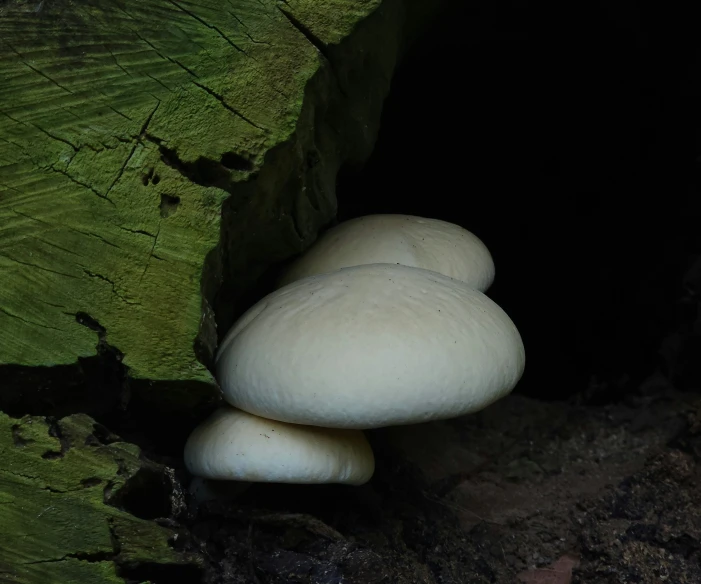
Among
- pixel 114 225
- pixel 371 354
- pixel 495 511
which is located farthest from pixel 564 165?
pixel 114 225

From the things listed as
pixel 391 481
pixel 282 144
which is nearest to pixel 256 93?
pixel 282 144

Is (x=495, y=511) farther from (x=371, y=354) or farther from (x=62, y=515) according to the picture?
(x=62, y=515)

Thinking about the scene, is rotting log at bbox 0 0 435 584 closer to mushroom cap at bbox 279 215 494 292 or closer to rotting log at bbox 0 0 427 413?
rotting log at bbox 0 0 427 413

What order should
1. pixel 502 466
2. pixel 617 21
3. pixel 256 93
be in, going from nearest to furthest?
pixel 256 93 < pixel 502 466 < pixel 617 21

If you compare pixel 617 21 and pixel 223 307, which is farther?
pixel 617 21

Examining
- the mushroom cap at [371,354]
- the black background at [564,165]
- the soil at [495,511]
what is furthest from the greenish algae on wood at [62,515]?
the black background at [564,165]

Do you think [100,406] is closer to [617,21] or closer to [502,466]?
[502,466]

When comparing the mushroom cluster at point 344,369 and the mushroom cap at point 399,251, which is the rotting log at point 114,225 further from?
the mushroom cap at point 399,251
